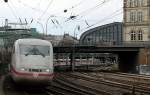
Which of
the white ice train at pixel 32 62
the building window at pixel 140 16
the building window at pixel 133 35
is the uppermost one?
the building window at pixel 140 16

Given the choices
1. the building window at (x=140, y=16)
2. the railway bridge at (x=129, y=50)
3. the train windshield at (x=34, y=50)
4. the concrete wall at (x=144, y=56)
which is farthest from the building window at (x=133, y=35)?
the train windshield at (x=34, y=50)

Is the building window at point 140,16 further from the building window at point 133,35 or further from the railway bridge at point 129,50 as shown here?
the railway bridge at point 129,50

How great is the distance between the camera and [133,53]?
79.0 metres

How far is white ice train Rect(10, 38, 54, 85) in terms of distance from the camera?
82.2ft

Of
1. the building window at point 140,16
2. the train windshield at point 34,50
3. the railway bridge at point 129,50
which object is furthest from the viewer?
the building window at point 140,16

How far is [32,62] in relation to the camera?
2541 centimetres

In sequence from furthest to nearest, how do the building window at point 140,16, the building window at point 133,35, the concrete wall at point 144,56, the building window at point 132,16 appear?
the building window at point 132,16, the building window at point 133,35, the building window at point 140,16, the concrete wall at point 144,56

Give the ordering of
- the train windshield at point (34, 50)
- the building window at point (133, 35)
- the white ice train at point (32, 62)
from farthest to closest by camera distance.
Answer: the building window at point (133, 35), the train windshield at point (34, 50), the white ice train at point (32, 62)

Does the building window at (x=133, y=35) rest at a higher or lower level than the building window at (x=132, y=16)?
lower

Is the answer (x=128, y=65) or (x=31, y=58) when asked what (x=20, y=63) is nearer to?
(x=31, y=58)

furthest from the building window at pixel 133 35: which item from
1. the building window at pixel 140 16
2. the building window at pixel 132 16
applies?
the building window at pixel 140 16

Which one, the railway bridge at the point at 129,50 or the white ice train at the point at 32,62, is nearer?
the white ice train at the point at 32,62

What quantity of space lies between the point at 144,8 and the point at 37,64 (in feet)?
246

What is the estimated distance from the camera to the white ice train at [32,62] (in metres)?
25.0
